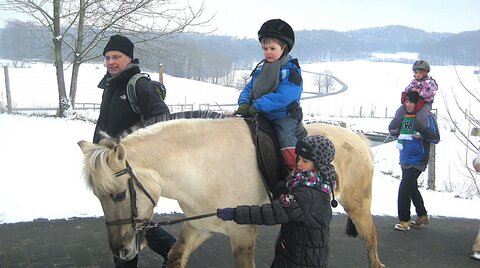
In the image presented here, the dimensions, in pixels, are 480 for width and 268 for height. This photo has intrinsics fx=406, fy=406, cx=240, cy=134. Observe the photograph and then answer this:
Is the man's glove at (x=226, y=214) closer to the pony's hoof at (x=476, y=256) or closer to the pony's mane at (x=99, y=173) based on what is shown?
the pony's mane at (x=99, y=173)

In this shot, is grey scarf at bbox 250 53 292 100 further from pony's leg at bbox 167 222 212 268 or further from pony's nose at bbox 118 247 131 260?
pony's nose at bbox 118 247 131 260

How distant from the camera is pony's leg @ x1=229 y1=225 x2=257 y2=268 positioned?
293cm

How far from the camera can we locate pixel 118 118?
3.35 meters

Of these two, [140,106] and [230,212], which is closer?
[230,212]

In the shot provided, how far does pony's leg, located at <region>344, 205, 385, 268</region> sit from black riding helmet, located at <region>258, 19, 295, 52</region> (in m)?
1.79

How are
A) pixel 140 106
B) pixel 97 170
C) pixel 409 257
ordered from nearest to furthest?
1. pixel 97 170
2. pixel 140 106
3. pixel 409 257

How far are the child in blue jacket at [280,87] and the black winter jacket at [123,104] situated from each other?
76cm

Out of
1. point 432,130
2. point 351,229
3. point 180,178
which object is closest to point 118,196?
point 180,178

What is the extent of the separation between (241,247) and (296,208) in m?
0.65

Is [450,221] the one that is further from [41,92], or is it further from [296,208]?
[41,92]

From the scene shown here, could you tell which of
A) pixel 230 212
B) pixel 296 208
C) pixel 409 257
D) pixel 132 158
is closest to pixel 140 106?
pixel 132 158

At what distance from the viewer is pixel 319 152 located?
256 cm

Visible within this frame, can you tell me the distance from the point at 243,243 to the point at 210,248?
6.35 ft

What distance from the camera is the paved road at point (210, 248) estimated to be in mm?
4289
